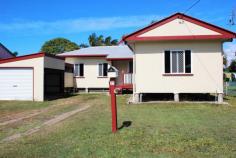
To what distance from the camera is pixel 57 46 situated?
67.1 m

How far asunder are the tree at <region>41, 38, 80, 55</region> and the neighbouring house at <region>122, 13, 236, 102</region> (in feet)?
168

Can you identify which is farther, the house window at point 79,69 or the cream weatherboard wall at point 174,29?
the house window at point 79,69

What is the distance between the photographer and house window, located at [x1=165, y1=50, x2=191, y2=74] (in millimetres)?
16625

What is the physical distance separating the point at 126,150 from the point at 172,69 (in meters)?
10.7

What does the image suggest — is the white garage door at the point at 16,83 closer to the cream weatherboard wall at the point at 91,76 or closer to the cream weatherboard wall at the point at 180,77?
the cream weatherboard wall at the point at 180,77

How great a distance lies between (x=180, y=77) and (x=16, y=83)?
1044 centimetres

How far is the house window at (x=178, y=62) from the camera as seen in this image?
16.6 metres

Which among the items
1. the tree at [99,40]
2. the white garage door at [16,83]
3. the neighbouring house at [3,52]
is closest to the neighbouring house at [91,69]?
the neighbouring house at [3,52]

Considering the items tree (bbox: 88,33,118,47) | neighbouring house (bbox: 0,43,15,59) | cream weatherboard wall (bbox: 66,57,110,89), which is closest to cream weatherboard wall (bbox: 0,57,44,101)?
cream weatherboard wall (bbox: 66,57,110,89)

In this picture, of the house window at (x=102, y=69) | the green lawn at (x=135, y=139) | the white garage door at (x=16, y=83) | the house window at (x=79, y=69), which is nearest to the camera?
the green lawn at (x=135, y=139)

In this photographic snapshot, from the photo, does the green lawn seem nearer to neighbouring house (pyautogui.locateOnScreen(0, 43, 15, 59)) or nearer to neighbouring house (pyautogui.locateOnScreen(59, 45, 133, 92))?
neighbouring house (pyautogui.locateOnScreen(59, 45, 133, 92))

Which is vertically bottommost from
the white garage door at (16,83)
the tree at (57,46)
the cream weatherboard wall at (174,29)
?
the white garage door at (16,83)

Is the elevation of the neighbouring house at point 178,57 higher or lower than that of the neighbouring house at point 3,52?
lower

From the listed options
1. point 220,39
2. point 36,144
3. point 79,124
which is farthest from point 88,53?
point 36,144
